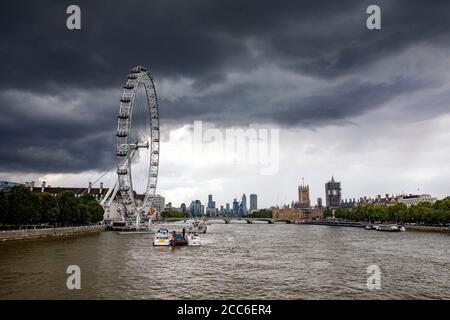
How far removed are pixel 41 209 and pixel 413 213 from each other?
109559mm

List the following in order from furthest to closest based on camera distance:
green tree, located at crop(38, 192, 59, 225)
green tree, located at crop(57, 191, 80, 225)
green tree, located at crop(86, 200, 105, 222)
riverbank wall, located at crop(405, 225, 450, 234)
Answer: riverbank wall, located at crop(405, 225, 450, 234), green tree, located at crop(86, 200, 105, 222), green tree, located at crop(57, 191, 80, 225), green tree, located at crop(38, 192, 59, 225)

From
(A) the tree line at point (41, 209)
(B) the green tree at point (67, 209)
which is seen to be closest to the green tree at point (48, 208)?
(A) the tree line at point (41, 209)

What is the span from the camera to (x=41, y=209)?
76.1 meters

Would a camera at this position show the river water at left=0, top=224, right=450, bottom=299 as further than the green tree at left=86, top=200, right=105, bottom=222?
No

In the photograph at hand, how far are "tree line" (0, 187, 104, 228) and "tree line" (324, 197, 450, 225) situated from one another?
312ft

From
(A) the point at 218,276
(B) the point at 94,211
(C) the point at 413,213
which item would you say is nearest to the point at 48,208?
(B) the point at 94,211

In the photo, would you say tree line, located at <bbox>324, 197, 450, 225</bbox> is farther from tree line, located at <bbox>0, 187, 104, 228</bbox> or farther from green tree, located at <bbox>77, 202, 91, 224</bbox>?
tree line, located at <bbox>0, 187, 104, 228</bbox>

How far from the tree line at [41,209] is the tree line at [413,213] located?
9510 centimetres

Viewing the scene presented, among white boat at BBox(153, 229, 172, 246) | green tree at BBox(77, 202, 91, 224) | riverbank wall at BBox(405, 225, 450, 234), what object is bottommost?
riverbank wall at BBox(405, 225, 450, 234)

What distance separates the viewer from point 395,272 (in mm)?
35875

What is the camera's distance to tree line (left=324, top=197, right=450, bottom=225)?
116312 millimetres

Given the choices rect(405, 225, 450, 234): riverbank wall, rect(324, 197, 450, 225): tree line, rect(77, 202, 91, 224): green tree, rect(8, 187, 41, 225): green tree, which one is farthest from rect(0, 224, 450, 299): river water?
rect(324, 197, 450, 225): tree line
